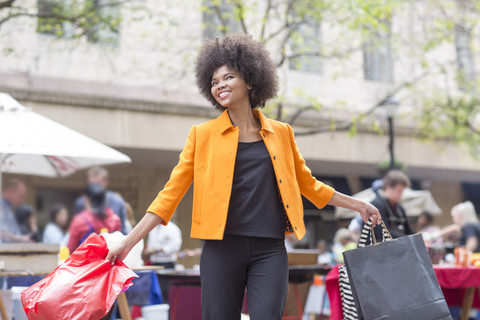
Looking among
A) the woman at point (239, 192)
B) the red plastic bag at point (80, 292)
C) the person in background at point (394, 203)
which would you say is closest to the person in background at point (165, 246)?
the person in background at point (394, 203)

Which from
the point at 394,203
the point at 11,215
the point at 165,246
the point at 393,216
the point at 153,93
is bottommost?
the point at 165,246

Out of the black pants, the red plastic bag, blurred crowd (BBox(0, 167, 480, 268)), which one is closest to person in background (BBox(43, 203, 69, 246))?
blurred crowd (BBox(0, 167, 480, 268))

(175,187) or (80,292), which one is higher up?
(175,187)

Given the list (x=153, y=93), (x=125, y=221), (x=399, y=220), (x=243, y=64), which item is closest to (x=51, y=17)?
(x=125, y=221)

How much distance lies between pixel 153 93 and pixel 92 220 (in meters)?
7.82

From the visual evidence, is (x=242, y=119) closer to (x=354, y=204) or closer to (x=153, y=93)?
(x=354, y=204)

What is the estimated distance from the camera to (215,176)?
3.46 metres

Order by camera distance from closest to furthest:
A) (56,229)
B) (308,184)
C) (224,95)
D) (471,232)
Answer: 1. (224,95)
2. (308,184)
3. (471,232)
4. (56,229)

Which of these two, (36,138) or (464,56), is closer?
(36,138)

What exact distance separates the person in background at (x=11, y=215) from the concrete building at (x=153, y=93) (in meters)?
2.84

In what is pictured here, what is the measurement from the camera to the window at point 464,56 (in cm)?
1540

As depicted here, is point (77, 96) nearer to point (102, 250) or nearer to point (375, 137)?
point (375, 137)

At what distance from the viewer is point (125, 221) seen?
27.6ft

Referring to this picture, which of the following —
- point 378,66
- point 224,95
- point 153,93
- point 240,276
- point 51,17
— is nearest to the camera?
point 240,276
